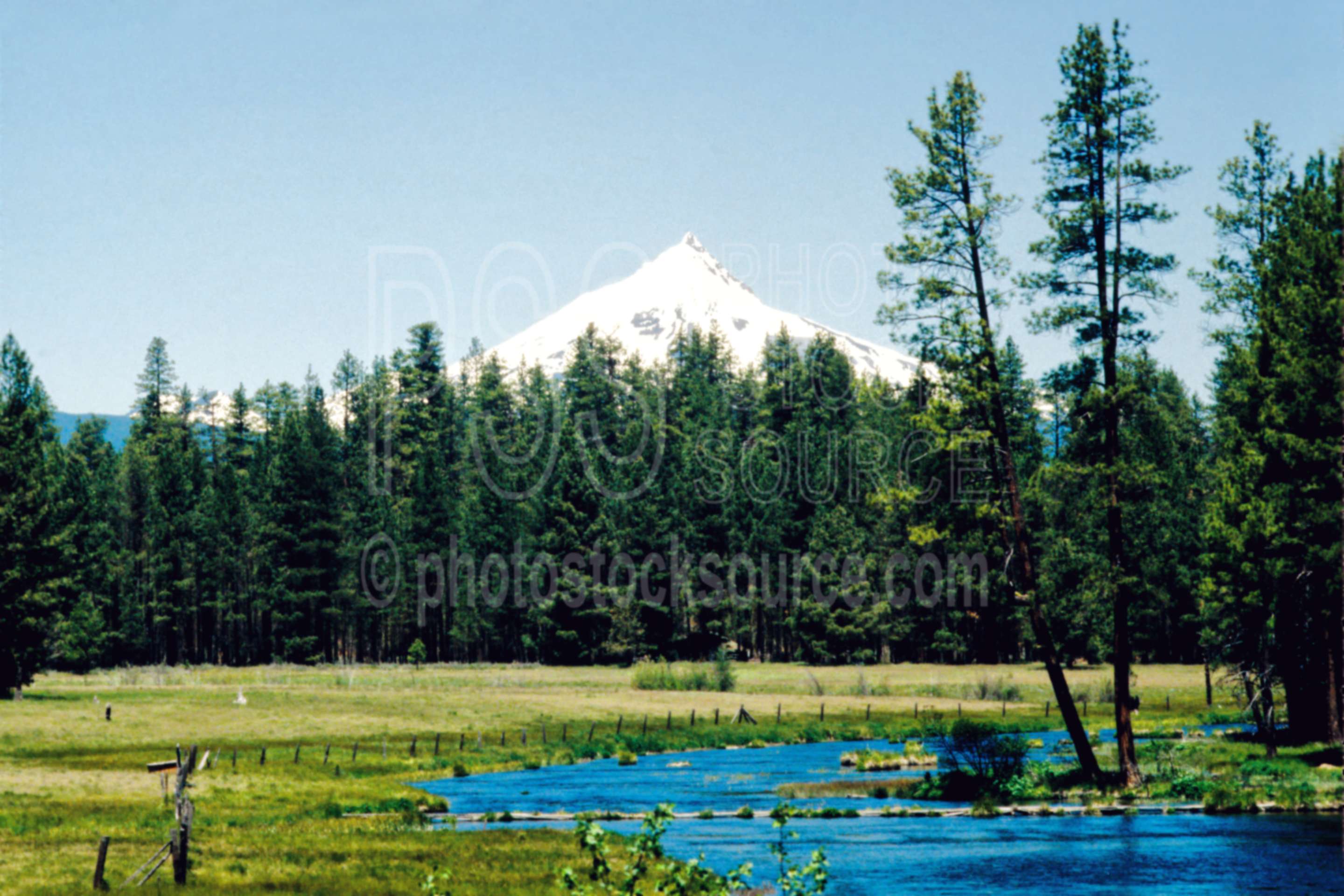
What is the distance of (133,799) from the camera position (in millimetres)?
44406

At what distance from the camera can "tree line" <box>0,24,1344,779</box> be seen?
4072 centimetres

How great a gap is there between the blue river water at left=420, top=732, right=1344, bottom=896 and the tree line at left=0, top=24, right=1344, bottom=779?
4.47 metres

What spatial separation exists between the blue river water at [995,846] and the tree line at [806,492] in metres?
4.47

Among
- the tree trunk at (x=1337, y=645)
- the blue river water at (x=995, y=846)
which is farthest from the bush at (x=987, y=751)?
the tree trunk at (x=1337, y=645)

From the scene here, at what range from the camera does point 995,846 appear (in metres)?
35.4

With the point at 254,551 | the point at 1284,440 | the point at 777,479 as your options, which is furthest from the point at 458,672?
the point at 1284,440

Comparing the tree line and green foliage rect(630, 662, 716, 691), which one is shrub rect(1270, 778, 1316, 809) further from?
green foliage rect(630, 662, 716, 691)

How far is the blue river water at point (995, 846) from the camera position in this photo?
29562mm

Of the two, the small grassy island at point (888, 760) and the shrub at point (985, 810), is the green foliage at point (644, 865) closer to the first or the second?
the shrub at point (985, 810)

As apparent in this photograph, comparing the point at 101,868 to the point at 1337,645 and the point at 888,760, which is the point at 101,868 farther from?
the point at 1337,645

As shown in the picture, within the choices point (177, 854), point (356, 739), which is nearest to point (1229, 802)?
point (177, 854)

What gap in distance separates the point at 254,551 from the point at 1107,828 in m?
109

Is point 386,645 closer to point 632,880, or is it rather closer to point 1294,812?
point 1294,812

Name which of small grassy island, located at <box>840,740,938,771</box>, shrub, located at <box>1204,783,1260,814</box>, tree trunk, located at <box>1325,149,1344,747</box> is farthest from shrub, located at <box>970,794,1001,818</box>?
small grassy island, located at <box>840,740,938,771</box>
